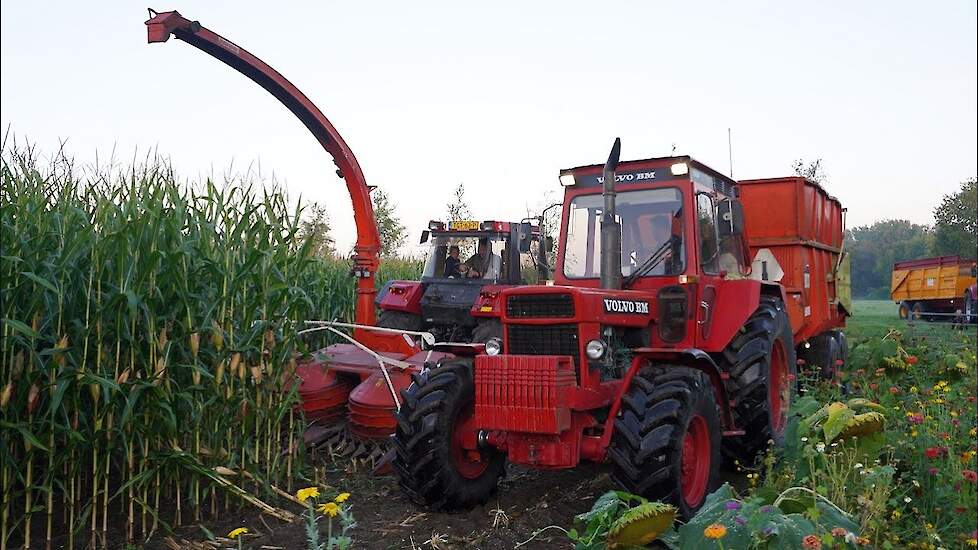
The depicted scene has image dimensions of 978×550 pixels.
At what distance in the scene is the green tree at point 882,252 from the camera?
75375 millimetres

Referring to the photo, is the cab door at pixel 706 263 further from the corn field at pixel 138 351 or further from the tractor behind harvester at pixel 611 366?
the corn field at pixel 138 351

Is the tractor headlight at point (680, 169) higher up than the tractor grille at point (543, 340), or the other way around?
the tractor headlight at point (680, 169)

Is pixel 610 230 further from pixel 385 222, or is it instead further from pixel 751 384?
pixel 385 222

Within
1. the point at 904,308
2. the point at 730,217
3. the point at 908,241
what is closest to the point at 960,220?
the point at 904,308

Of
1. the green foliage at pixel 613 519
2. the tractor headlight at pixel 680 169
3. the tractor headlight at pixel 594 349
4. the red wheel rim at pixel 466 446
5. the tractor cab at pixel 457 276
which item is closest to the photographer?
the green foliage at pixel 613 519

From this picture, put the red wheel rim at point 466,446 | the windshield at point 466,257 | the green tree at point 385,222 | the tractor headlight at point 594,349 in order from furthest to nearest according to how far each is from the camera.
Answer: the green tree at point 385,222 → the windshield at point 466,257 → the red wheel rim at point 466,446 → the tractor headlight at point 594,349

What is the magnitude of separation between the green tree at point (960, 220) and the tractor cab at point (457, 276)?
28.9 m

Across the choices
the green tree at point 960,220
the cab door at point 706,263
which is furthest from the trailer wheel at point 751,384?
the green tree at point 960,220

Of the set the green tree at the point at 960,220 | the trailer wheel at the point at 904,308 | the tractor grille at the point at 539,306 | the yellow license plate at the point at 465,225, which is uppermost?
the green tree at the point at 960,220

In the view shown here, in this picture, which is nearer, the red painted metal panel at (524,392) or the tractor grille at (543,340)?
the red painted metal panel at (524,392)

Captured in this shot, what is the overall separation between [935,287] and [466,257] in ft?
70.6

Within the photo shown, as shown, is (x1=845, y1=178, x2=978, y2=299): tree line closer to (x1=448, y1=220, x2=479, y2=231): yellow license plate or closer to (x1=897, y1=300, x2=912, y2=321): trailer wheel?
(x1=897, y1=300, x2=912, y2=321): trailer wheel

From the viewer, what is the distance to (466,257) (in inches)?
372

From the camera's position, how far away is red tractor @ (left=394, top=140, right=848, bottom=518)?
4.29m
